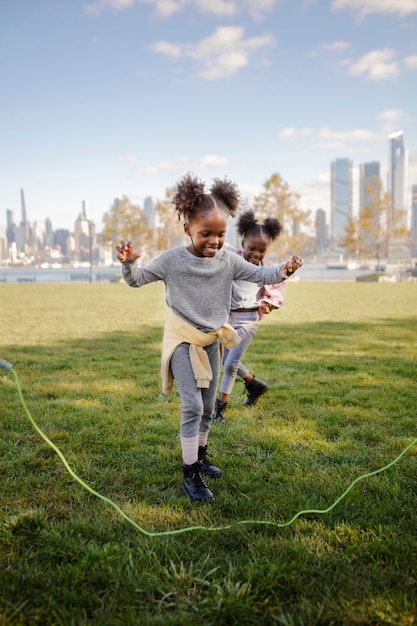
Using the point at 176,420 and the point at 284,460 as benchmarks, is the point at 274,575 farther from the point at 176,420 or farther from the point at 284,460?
the point at 176,420

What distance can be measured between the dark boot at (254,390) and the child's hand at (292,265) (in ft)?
6.04

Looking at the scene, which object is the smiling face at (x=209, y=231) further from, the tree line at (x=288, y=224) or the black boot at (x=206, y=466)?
the tree line at (x=288, y=224)

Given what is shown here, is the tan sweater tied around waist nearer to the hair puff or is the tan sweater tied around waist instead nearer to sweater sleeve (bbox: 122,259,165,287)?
sweater sleeve (bbox: 122,259,165,287)

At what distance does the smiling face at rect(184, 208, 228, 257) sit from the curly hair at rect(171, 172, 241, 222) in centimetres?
4

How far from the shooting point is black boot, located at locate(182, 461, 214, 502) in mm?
2895

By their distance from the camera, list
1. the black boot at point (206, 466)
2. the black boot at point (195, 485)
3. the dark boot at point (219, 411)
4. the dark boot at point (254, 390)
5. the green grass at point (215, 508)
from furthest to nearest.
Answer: the dark boot at point (254, 390) < the dark boot at point (219, 411) < the black boot at point (206, 466) < the black boot at point (195, 485) < the green grass at point (215, 508)

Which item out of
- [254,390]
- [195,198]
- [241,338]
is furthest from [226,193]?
[254,390]

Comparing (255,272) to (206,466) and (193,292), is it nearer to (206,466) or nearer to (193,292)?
(193,292)

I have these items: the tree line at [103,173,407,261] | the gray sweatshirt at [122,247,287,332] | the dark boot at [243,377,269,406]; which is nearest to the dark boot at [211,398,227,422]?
the dark boot at [243,377,269,406]

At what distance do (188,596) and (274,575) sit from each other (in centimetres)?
39

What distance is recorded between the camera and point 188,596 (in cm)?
205

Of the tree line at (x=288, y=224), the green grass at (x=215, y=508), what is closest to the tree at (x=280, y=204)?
the tree line at (x=288, y=224)

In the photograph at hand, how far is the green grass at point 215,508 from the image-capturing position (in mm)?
2020

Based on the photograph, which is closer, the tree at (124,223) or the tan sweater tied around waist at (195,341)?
the tan sweater tied around waist at (195,341)
